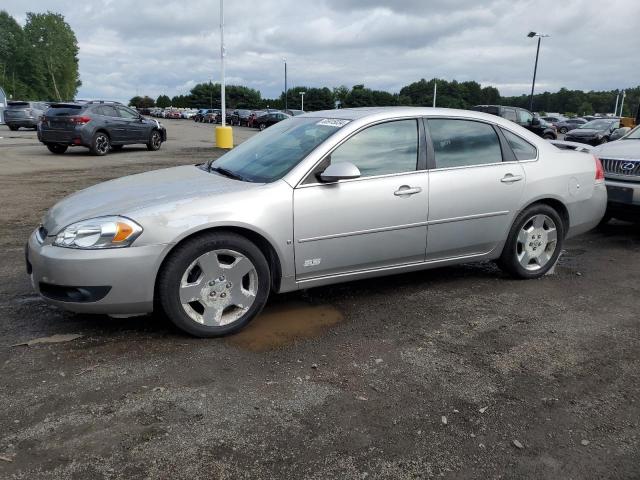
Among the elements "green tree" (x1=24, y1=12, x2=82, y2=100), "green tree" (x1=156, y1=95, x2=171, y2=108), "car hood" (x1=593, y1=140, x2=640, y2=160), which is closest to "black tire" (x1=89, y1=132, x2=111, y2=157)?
"car hood" (x1=593, y1=140, x2=640, y2=160)

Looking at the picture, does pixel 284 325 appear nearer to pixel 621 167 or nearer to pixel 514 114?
pixel 621 167

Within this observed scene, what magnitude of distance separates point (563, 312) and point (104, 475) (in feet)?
11.4

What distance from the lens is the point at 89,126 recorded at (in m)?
15.7

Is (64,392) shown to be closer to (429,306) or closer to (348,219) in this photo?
(348,219)

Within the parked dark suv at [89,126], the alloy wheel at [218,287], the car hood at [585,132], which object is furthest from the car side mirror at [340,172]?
the car hood at [585,132]

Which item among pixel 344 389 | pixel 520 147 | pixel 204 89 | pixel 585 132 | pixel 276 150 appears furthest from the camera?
pixel 204 89

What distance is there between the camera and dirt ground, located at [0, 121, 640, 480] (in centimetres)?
242

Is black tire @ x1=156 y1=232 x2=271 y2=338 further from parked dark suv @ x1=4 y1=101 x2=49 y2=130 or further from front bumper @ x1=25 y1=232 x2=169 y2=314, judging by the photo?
parked dark suv @ x1=4 y1=101 x2=49 y2=130

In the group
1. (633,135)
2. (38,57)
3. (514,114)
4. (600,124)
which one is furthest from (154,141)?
(38,57)

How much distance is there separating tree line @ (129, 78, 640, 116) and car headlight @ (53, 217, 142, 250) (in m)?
64.6

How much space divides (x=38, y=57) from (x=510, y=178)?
10749 centimetres

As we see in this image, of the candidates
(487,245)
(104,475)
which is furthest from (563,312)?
(104,475)

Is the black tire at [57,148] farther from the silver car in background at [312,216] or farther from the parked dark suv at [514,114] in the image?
the parked dark suv at [514,114]

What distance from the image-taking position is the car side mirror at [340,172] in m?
3.77
